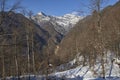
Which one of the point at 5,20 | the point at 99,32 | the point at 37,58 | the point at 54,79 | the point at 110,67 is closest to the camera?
the point at 5,20

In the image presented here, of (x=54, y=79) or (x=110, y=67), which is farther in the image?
(x=110, y=67)

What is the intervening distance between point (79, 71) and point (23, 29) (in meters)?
11.8

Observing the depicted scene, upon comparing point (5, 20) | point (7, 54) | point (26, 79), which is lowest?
point (26, 79)

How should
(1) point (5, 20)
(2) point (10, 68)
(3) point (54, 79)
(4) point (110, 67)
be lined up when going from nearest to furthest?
(1) point (5, 20) → (3) point (54, 79) → (4) point (110, 67) → (2) point (10, 68)

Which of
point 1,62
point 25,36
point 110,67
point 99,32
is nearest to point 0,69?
point 1,62

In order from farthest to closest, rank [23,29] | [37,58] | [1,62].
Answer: [37,58] < [1,62] < [23,29]

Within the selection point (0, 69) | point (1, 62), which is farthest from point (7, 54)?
point (0, 69)

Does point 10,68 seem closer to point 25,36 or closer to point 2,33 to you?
point 25,36

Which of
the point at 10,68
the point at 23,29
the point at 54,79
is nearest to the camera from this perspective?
the point at 54,79

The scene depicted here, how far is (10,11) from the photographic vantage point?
21594 mm

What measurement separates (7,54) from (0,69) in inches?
190

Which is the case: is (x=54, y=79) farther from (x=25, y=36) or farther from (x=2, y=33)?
(x=2, y=33)

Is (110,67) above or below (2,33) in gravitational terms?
below

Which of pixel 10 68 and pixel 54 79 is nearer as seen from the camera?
pixel 54 79
